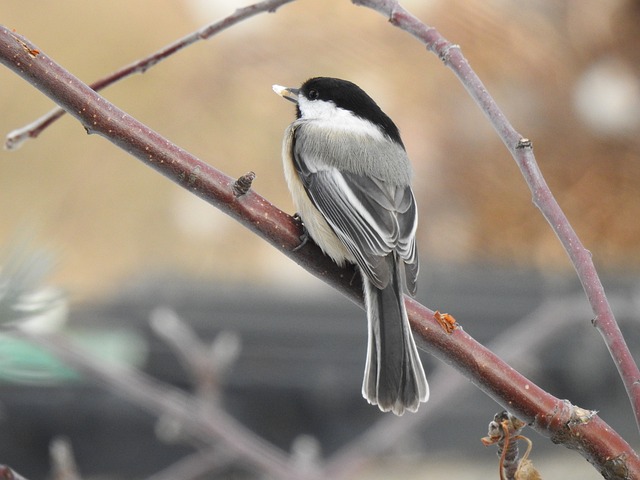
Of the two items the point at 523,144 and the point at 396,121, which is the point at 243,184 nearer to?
the point at 523,144

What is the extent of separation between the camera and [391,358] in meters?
1.11

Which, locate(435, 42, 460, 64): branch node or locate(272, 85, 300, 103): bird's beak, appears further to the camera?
locate(272, 85, 300, 103): bird's beak

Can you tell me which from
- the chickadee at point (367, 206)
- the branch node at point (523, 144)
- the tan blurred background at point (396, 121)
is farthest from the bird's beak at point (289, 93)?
the tan blurred background at point (396, 121)

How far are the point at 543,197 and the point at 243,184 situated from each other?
0.32 meters

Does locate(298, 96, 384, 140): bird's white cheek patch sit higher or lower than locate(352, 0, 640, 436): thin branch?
higher

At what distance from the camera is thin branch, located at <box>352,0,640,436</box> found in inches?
29.9

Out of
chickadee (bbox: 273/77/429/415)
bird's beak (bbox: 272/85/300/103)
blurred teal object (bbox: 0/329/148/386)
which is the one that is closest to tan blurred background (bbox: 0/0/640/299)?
bird's beak (bbox: 272/85/300/103)

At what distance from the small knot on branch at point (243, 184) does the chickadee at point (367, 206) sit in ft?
0.82

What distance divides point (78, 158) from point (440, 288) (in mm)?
2078

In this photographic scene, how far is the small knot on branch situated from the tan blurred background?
271 centimetres

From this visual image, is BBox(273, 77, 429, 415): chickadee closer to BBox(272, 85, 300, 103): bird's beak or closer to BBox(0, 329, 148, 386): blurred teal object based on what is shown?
BBox(272, 85, 300, 103): bird's beak

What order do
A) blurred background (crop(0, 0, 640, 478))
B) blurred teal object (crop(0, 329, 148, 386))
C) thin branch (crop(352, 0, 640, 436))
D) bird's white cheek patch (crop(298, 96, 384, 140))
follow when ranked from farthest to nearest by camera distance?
1. blurred background (crop(0, 0, 640, 478))
2. bird's white cheek patch (crop(298, 96, 384, 140))
3. thin branch (crop(352, 0, 640, 436))
4. blurred teal object (crop(0, 329, 148, 386))

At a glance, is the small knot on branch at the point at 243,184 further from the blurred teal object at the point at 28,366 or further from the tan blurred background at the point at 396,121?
the tan blurred background at the point at 396,121

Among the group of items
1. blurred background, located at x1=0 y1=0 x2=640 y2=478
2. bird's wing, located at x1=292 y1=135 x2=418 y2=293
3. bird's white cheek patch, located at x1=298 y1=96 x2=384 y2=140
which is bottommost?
bird's wing, located at x1=292 y1=135 x2=418 y2=293
